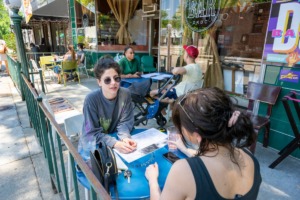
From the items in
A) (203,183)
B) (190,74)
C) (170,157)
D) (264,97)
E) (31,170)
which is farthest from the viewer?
(190,74)

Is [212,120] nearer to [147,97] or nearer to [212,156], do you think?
[212,156]

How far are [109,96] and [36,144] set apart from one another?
2.16m

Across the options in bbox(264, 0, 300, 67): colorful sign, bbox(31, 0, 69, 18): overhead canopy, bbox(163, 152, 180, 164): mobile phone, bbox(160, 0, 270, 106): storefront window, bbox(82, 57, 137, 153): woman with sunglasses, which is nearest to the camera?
bbox(163, 152, 180, 164): mobile phone

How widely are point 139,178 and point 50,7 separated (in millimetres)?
12117

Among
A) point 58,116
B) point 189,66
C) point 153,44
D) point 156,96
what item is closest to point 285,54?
point 189,66

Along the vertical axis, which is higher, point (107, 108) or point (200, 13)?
point (200, 13)

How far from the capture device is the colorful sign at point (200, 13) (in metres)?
4.46

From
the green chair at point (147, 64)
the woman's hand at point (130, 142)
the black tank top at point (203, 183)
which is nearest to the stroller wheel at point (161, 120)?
the woman's hand at point (130, 142)

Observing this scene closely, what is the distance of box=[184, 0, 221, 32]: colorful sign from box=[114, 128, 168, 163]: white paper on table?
3.68 meters

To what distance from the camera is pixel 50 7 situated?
35.4 ft

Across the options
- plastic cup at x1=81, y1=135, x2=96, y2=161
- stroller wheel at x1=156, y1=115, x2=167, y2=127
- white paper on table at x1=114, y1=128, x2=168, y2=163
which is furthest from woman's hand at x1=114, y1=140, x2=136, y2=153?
stroller wheel at x1=156, y1=115, x2=167, y2=127

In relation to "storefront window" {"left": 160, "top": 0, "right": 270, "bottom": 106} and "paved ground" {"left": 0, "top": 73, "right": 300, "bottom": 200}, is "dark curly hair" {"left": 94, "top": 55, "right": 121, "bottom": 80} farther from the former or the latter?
"storefront window" {"left": 160, "top": 0, "right": 270, "bottom": 106}

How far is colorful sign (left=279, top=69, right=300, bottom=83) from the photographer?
2799 millimetres

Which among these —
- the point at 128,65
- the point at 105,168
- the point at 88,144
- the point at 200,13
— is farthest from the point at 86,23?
the point at 105,168
